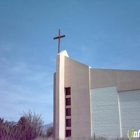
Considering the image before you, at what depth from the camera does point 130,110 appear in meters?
17.4

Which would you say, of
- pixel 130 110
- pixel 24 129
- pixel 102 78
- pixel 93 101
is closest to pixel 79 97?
pixel 93 101

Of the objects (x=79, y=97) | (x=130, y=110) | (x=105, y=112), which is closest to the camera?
(x=130, y=110)

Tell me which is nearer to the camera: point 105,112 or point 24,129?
point 24,129

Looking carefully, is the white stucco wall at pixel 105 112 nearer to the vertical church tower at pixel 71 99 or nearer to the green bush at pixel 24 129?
the vertical church tower at pixel 71 99

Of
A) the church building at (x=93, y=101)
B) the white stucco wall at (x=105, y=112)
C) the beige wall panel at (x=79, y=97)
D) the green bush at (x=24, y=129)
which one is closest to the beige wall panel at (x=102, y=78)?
the church building at (x=93, y=101)

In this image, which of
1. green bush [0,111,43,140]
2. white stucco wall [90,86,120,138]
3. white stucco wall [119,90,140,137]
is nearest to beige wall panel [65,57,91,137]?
white stucco wall [90,86,120,138]

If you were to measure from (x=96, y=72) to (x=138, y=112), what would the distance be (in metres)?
4.47

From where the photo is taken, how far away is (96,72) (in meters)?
19.2

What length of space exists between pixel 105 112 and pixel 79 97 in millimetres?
2572

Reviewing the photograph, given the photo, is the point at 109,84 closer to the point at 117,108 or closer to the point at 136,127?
the point at 117,108

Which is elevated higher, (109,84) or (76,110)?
(109,84)

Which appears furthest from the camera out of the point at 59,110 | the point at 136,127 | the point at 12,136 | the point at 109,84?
the point at 59,110

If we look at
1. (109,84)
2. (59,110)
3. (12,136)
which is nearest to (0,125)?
(12,136)

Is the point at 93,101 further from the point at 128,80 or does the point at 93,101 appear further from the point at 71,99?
the point at 128,80
